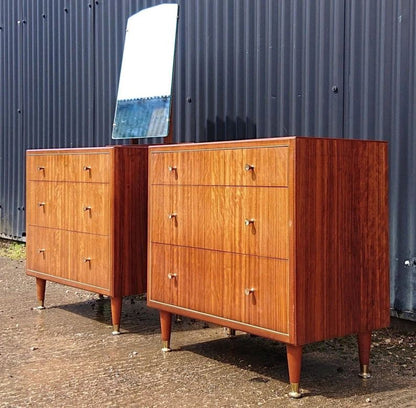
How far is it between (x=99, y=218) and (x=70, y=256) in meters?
0.45

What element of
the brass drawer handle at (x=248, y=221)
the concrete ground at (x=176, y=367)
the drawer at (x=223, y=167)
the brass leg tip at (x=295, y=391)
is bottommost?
the concrete ground at (x=176, y=367)

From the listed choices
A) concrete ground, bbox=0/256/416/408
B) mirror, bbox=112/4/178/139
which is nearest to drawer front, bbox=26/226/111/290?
concrete ground, bbox=0/256/416/408

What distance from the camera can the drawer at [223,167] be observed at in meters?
3.54

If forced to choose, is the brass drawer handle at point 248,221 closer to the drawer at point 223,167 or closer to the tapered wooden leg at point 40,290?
the drawer at point 223,167

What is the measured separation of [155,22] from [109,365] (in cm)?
275

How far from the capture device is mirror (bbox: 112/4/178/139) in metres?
5.37

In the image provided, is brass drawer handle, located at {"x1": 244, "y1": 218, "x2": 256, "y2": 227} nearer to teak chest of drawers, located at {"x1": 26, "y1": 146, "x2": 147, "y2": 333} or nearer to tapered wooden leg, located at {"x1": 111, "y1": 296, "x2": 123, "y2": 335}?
teak chest of drawers, located at {"x1": 26, "y1": 146, "x2": 147, "y2": 333}

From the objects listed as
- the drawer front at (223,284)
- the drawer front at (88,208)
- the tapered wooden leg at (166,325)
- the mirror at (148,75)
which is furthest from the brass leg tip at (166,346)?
the mirror at (148,75)

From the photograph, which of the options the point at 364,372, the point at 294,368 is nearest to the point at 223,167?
the point at 294,368

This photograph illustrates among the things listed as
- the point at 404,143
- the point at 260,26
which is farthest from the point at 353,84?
the point at 260,26

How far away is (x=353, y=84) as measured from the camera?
15.9 ft

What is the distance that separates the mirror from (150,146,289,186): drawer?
107 cm

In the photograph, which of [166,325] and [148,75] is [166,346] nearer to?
[166,325]

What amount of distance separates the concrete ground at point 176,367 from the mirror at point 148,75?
147 centimetres
